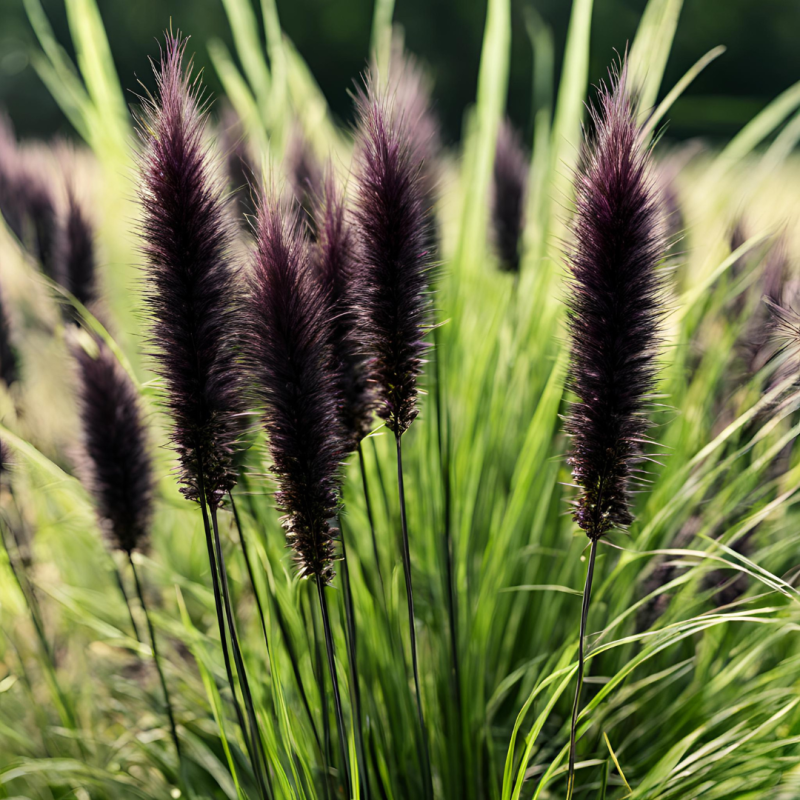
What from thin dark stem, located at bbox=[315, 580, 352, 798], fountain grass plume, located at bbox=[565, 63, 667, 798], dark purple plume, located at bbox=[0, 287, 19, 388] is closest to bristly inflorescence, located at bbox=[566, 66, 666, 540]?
fountain grass plume, located at bbox=[565, 63, 667, 798]

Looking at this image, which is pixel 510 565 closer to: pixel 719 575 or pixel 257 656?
pixel 719 575

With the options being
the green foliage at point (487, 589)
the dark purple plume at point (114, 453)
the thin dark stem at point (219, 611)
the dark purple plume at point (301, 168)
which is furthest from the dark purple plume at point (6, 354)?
the thin dark stem at point (219, 611)

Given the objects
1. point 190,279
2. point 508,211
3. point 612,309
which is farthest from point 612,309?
point 508,211

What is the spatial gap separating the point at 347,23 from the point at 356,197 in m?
12.0

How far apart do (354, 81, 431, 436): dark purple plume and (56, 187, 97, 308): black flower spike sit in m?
0.72

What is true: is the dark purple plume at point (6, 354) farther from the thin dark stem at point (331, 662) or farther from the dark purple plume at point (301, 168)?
the thin dark stem at point (331, 662)

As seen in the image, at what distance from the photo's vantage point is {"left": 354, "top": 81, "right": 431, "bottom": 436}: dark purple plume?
69 cm

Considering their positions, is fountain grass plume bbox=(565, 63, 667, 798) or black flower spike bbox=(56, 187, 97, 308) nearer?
fountain grass plume bbox=(565, 63, 667, 798)

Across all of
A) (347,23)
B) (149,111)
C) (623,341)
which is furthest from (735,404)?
(347,23)

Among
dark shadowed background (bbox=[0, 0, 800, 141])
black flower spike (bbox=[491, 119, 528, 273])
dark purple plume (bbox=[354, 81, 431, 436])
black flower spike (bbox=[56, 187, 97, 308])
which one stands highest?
dark shadowed background (bbox=[0, 0, 800, 141])

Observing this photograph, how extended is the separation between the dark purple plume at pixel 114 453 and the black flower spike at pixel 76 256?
1.09 ft

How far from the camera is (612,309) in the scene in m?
0.65

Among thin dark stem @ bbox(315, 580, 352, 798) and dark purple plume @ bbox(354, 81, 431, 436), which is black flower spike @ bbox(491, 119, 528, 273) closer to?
dark purple plume @ bbox(354, 81, 431, 436)

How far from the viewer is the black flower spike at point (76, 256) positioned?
1.23 meters
